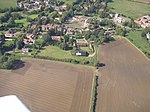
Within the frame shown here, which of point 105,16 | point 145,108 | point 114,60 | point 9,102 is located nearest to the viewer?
point 9,102

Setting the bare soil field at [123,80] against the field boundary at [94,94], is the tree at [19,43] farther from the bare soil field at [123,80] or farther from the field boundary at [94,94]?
the field boundary at [94,94]

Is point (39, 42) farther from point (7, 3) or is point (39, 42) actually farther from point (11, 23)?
point (7, 3)

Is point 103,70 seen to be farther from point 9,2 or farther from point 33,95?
point 9,2

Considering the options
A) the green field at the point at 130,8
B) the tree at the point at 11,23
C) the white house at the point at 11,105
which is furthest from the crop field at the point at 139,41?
the white house at the point at 11,105

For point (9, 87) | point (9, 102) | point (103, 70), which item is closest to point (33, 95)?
point (9, 87)

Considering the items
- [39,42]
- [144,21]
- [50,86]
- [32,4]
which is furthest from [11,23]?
[144,21]

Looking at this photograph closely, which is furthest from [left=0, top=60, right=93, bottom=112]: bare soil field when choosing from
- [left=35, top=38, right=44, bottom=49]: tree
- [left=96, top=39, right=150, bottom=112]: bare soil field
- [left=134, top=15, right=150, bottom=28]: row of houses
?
[left=134, top=15, right=150, bottom=28]: row of houses

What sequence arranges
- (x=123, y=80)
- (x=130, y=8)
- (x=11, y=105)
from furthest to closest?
(x=130, y=8) < (x=123, y=80) < (x=11, y=105)
